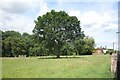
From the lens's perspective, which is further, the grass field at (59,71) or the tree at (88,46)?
the tree at (88,46)

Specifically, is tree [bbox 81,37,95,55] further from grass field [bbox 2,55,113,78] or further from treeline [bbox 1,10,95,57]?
grass field [bbox 2,55,113,78]

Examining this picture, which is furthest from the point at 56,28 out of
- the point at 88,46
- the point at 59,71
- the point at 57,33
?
the point at 59,71

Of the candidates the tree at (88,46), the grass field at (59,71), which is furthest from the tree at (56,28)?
the grass field at (59,71)

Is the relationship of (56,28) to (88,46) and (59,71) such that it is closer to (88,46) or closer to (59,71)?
(88,46)

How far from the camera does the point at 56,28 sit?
41062 millimetres

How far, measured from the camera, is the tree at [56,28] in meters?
40.8

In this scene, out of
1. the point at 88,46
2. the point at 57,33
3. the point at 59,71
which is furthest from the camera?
the point at 88,46

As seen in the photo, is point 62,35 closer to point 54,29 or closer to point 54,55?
point 54,29

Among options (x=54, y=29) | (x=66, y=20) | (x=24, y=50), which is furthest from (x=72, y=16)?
(x=24, y=50)

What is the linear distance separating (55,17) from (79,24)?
16.0 ft

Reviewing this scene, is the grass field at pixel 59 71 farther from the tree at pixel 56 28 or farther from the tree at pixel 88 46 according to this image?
the tree at pixel 88 46

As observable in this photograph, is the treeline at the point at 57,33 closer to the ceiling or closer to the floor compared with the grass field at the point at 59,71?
closer to the ceiling

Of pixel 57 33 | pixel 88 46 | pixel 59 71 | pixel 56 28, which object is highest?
pixel 56 28

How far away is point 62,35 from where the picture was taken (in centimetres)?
4144
